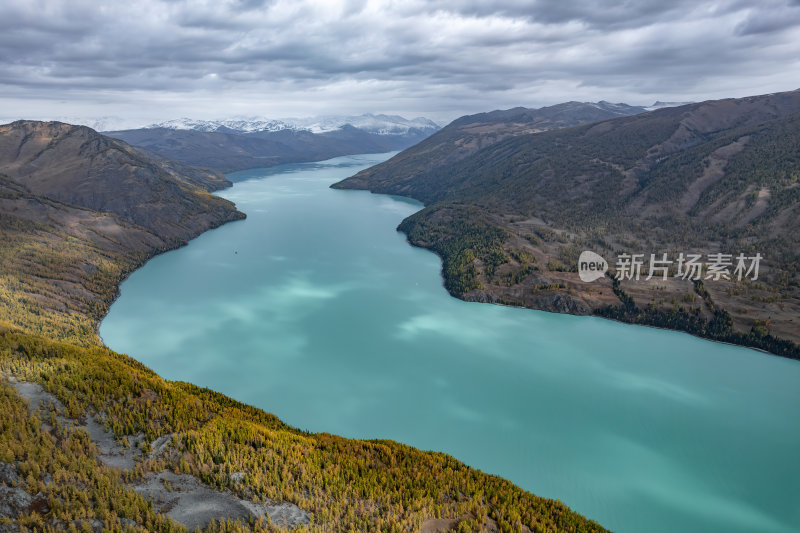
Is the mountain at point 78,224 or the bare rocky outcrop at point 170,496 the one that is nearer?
the bare rocky outcrop at point 170,496

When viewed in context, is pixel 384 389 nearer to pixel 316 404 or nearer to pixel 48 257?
pixel 316 404

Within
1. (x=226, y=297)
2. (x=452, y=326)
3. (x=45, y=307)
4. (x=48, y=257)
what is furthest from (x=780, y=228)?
(x=48, y=257)

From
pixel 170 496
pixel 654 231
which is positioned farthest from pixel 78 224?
pixel 654 231

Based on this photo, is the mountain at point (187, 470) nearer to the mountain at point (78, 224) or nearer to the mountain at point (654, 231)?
the mountain at point (78, 224)

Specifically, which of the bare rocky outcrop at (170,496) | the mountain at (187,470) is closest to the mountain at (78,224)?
the mountain at (187,470)

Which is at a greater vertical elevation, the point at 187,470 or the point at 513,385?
the point at 187,470

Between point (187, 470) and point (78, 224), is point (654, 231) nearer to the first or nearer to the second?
point (187, 470)
